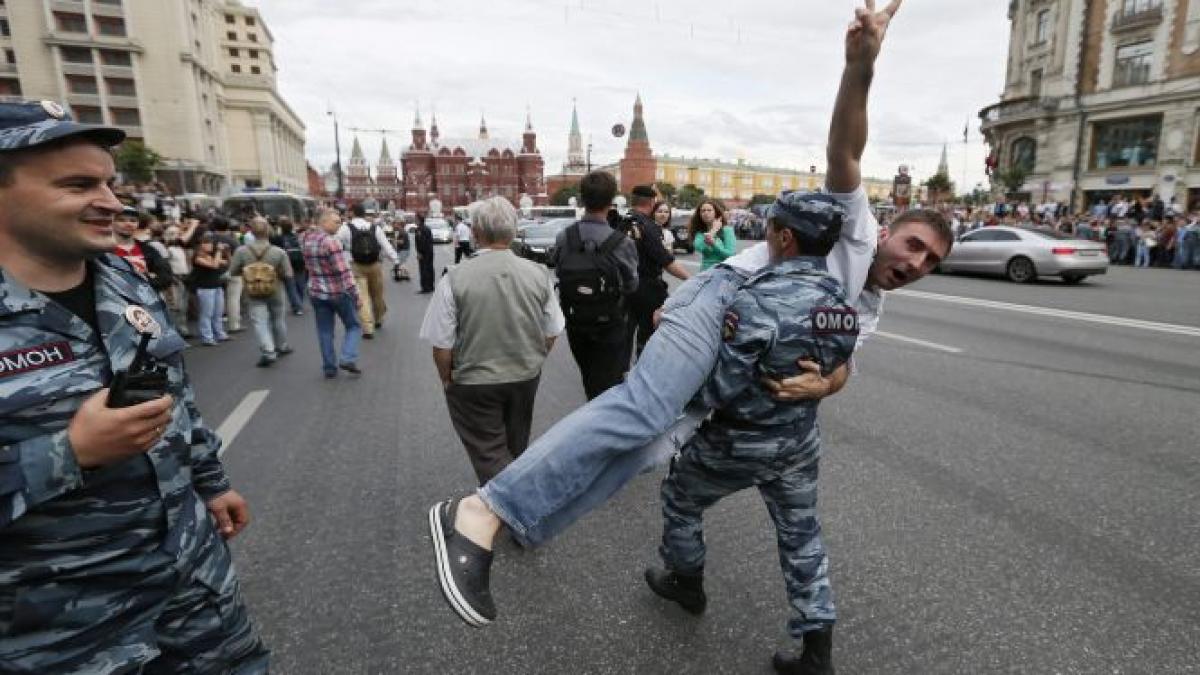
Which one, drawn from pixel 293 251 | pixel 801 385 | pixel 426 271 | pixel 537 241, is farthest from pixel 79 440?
pixel 537 241

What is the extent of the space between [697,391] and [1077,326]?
380 inches

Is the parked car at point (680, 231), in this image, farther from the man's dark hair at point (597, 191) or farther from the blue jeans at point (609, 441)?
the blue jeans at point (609, 441)

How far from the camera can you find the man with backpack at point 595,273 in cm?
391

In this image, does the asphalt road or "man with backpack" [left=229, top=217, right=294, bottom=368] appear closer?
the asphalt road

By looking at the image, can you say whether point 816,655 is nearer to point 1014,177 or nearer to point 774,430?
point 774,430

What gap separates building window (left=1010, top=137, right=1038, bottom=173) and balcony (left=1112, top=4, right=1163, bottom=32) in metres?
7.89

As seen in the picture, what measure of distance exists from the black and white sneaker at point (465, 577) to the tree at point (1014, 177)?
167 ft

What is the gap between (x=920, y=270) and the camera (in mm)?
2166

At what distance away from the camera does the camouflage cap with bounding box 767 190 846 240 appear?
1.92 metres

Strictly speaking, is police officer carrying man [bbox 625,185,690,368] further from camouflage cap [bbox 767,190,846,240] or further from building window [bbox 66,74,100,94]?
building window [bbox 66,74,100,94]

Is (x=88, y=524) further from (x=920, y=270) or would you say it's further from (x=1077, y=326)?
(x=1077, y=326)

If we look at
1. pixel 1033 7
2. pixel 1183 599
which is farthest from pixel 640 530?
pixel 1033 7

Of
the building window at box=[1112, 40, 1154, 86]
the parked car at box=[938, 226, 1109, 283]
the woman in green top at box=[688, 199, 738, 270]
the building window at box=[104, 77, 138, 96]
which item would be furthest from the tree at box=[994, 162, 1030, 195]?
the building window at box=[104, 77, 138, 96]

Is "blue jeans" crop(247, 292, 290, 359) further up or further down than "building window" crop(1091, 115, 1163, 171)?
further down
